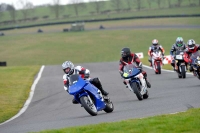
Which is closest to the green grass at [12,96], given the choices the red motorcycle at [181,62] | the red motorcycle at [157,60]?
the red motorcycle at [157,60]

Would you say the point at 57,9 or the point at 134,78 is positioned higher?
the point at 134,78

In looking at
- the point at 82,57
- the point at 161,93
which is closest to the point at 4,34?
the point at 82,57

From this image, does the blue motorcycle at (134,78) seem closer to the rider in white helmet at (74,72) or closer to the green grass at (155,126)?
the rider in white helmet at (74,72)

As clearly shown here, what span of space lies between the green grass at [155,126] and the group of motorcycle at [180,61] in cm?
820

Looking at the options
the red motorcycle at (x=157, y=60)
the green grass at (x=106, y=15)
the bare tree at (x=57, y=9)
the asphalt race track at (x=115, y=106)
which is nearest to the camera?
the asphalt race track at (x=115, y=106)

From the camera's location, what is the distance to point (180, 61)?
22.9 metres

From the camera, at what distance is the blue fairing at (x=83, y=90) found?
13141 millimetres

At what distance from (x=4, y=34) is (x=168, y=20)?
22.0 m

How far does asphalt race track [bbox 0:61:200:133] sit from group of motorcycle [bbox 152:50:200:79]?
470 millimetres

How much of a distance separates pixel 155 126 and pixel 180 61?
44.5ft

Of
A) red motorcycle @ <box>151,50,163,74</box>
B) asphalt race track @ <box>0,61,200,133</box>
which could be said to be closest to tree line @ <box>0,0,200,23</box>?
red motorcycle @ <box>151,50,163,74</box>

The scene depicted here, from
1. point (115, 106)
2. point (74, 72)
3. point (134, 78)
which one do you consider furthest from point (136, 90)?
point (74, 72)

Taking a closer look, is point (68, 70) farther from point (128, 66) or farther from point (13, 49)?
point (13, 49)

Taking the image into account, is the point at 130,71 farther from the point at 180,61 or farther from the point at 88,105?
the point at 180,61
